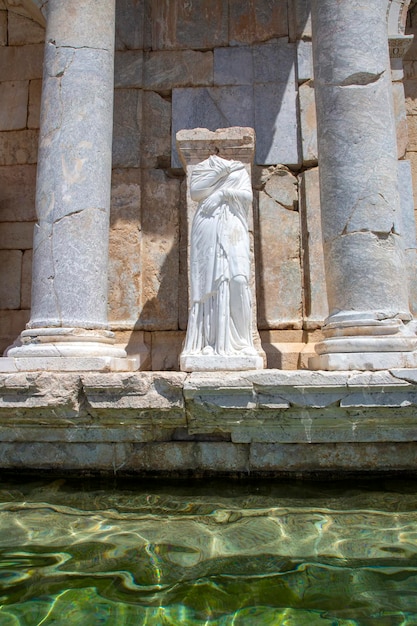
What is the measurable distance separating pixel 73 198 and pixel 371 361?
3.06m

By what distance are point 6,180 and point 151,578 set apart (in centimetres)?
604

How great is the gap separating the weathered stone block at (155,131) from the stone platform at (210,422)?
147 inches

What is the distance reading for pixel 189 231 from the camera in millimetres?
5004

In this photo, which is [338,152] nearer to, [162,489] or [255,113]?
[255,113]

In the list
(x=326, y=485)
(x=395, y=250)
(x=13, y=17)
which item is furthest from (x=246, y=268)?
(x=13, y=17)

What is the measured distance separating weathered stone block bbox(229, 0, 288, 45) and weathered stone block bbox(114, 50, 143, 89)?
1.30 m

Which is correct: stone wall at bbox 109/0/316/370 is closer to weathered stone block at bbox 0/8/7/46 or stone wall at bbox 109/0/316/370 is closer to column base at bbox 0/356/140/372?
A: weathered stone block at bbox 0/8/7/46

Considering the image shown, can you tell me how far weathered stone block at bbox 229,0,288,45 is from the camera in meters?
6.68

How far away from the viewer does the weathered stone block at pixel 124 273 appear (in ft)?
20.2

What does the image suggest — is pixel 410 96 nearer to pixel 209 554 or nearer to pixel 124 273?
pixel 124 273

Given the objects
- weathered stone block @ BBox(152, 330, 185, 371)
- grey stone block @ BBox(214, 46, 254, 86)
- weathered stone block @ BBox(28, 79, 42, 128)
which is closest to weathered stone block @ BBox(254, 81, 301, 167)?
grey stone block @ BBox(214, 46, 254, 86)

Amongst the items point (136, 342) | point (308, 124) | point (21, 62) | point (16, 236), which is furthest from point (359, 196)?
point (21, 62)

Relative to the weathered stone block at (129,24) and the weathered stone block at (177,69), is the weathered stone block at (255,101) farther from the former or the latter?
the weathered stone block at (129,24)

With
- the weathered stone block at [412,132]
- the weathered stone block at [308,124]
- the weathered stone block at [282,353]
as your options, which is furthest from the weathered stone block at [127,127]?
the weathered stone block at [412,132]
